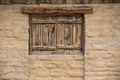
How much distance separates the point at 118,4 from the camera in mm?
7840

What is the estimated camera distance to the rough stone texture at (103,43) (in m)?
7.83

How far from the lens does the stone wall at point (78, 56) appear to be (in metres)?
7.83

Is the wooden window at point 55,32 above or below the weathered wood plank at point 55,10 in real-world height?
below

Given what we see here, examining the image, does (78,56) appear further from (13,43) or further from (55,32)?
(13,43)

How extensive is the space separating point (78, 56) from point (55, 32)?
32.5 inches

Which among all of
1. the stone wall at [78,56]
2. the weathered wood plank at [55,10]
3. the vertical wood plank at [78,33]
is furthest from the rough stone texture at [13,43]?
the vertical wood plank at [78,33]

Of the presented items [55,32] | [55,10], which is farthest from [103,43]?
[55,10]

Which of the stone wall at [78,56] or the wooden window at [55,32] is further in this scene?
the wooden window at [55,32]

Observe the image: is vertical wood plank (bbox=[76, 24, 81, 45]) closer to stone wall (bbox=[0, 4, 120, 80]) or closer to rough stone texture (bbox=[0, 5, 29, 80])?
stone wall (bbox=[0, 4, 120, 80])

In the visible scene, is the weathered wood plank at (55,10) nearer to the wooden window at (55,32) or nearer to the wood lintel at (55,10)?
the wood lintel at (55,10)

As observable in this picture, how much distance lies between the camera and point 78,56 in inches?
313

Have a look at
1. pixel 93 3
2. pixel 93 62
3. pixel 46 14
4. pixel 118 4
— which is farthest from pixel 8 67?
pixel 118 4

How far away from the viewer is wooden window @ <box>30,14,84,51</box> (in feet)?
26.2

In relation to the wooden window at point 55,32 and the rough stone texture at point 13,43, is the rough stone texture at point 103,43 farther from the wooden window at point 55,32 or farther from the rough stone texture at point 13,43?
the rough stone texture at point 13,43
